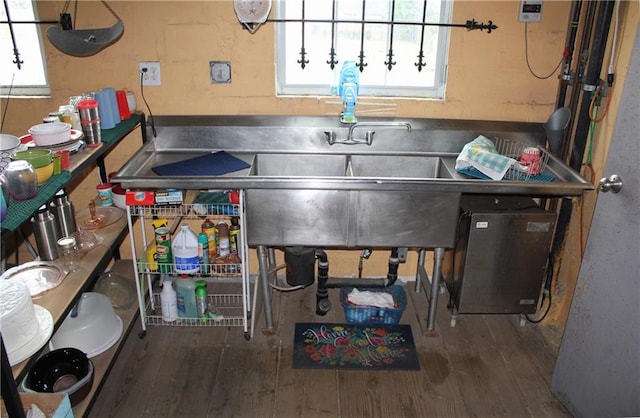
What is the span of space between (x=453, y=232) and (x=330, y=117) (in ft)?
2.86

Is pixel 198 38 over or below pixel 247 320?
over

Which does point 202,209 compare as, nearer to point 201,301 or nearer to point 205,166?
point 205,166

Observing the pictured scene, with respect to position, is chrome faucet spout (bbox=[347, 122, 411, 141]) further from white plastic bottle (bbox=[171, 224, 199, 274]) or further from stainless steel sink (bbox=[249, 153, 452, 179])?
white plastic bottle (bbox=[171, 224, 199, 274])

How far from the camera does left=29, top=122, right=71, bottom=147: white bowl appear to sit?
6.14 feet

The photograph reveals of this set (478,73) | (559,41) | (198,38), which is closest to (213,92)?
(198,38)

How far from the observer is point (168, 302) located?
2.47 meters

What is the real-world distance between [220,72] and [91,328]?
136 centimetres

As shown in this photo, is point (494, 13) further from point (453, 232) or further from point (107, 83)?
point (107, 83)

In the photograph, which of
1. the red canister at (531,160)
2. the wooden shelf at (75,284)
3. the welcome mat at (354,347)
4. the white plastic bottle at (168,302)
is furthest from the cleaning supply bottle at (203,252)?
the red canister at (531,160)

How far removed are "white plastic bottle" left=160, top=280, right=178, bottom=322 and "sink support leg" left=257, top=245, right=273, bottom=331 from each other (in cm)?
44

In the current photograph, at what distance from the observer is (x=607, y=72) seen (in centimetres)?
221

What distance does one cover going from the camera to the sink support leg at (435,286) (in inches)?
93.4

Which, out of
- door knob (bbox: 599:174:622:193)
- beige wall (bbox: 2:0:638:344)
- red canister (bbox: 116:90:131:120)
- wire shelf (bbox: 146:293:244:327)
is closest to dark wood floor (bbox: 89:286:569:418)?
wire shelf (bbox: 146:293:244:327)

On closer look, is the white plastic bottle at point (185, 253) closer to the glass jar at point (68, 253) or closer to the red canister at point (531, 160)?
the glass jar at point (68, 253)
